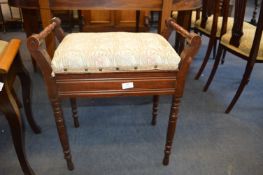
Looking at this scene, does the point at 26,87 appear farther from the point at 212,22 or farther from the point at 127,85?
the point at 212,22

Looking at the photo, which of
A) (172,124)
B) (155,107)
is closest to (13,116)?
(172,124)

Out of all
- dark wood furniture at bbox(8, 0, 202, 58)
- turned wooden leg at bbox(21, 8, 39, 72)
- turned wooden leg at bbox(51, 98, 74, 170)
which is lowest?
turned wooden leg at bbox(51, 98, 74, 170)

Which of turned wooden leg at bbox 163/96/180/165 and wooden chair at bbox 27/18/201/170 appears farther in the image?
turned wooden leg at bbox 163/96/180/165

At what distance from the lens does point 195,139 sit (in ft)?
4.43

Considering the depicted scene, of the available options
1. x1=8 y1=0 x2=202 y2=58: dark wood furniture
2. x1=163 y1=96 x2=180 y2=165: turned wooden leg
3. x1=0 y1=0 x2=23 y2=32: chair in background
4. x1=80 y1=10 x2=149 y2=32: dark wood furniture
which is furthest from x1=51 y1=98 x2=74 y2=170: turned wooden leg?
x1=0 y1=0 x2=23 y2=32: chair in background

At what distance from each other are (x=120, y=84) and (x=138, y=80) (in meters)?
0.07

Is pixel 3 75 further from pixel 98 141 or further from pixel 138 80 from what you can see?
pixel 98 141

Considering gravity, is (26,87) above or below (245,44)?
below

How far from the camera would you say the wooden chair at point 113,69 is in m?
0.89

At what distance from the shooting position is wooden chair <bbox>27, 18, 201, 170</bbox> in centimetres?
89

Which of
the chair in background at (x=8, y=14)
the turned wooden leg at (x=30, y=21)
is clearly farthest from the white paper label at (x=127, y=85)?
the chair in background at (x=8, y=14)

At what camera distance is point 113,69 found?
92cm

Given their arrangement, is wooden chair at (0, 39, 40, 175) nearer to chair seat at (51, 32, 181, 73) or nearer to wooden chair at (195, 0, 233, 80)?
chair seat at (51, 32, 181, 73)

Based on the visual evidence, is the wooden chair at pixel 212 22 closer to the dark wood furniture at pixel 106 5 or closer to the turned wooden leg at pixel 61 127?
the dark wood furniture at pixel 106 5
